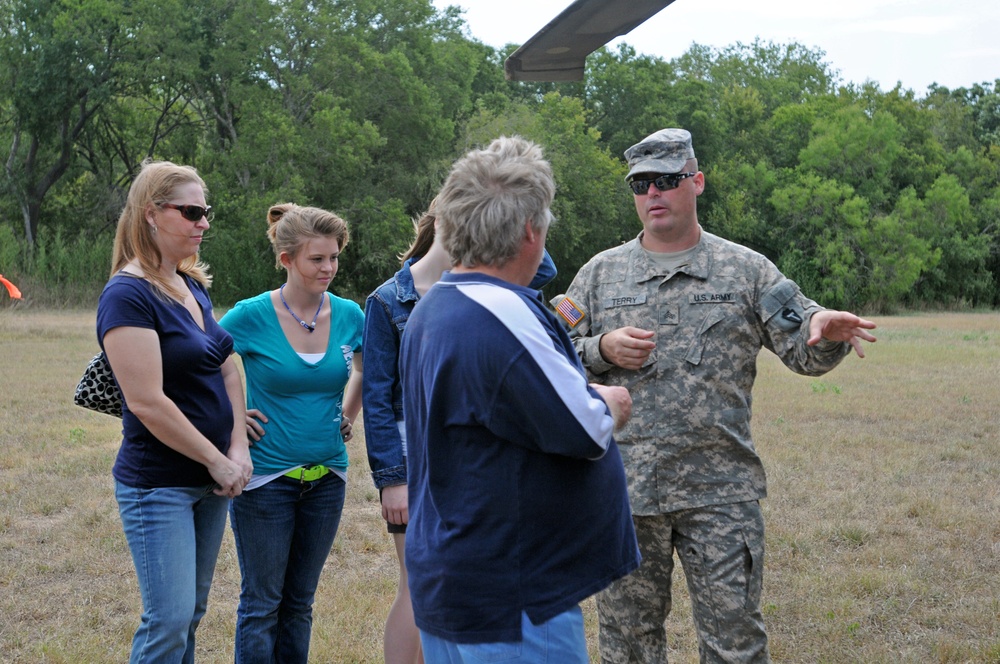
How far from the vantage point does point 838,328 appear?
3.28 m

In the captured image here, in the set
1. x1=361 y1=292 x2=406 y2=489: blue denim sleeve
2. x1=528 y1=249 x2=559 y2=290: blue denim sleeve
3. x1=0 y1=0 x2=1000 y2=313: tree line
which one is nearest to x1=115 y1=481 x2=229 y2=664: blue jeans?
x1=361 y1=292 x2=406 y2=489: blue denim sleeve

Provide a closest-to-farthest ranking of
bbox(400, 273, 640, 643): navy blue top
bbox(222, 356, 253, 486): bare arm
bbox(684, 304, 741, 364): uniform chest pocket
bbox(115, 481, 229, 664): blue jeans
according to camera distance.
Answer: bbox(400, 273, 640, 643): navy blue top → bbox(115, 481, 229, 664): blue jeans → bbox(222, 356, 253, 486): bare arm → bbox(684, 304, 741, 364): uniform chest pocket

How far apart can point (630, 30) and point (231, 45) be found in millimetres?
40043

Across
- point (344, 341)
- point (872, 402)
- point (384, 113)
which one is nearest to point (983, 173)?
point (384, 113)

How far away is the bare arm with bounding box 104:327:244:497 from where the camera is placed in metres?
3.12

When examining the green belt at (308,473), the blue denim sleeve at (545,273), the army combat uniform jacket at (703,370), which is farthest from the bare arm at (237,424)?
the army combat uniform jacket at (703,370)

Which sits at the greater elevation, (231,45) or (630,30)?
(231,45)

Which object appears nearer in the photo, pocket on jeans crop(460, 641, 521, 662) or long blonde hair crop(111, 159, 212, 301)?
pocket on jeans crop(460, 641, 521, 662)

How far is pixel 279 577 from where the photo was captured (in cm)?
376

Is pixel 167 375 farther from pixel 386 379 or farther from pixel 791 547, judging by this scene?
pixel 791 547

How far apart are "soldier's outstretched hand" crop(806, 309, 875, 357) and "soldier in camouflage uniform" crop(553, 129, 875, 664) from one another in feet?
0.29

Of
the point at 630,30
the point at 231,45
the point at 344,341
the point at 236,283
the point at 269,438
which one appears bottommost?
the point at 236,283

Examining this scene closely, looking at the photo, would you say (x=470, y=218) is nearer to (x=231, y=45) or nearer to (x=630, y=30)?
(x=630, y=30)

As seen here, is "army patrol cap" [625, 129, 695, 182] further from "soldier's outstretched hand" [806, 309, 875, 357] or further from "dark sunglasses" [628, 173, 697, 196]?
"soldier's outstretched hand" [806, 309, 875, 357]
